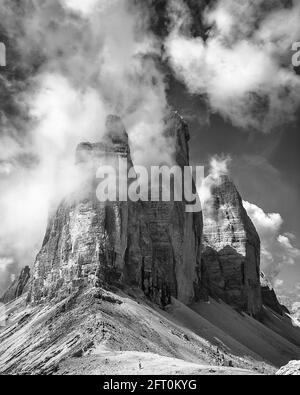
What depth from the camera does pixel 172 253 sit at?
11819cm

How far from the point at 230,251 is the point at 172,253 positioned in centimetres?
5829

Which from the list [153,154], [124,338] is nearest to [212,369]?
[124,338]

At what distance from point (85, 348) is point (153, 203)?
234 feet

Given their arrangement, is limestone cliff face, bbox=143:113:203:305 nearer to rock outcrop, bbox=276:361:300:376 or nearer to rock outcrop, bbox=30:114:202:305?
rock outcrop, bbox=30:114:202:305

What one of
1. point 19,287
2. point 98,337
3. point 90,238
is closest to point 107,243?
point 90,238

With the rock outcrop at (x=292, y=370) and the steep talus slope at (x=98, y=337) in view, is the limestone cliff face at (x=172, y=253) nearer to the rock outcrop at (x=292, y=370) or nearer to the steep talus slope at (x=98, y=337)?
the steep talus slope at (x=98, y=337)

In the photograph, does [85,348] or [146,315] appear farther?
[146,315]

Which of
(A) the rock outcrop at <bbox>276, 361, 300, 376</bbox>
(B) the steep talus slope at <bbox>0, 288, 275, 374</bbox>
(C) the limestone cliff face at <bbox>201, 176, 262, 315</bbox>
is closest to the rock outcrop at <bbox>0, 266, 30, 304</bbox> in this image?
(C) the limestone cliff face at <bbox>201, 176, 262, 315</bbox>

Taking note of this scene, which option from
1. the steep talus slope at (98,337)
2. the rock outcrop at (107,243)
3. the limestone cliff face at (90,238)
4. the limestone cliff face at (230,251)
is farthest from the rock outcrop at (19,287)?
the steep talus slope at (98,337)

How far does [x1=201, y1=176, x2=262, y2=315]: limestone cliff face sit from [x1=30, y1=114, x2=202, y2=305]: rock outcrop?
3113 centimetres

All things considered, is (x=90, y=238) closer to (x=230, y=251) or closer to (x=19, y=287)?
(x=19, y=287)

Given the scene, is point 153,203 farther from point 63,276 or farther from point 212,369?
point 212,369

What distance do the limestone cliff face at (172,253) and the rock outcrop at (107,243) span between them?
0.24 m

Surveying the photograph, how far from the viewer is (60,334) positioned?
213ft
